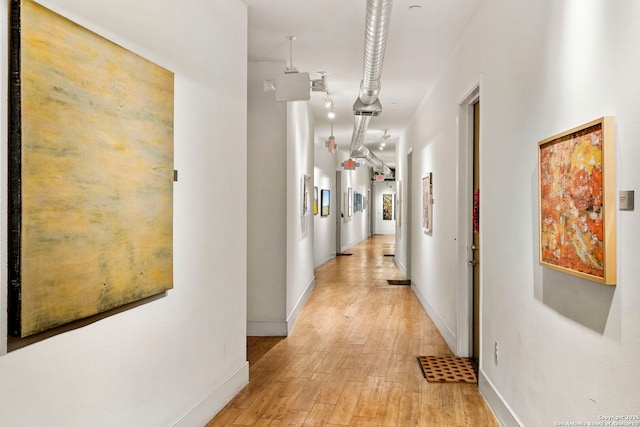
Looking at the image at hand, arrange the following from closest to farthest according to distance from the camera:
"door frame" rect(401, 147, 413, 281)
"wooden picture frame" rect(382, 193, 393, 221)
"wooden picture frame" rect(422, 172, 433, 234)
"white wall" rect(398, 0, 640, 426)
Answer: "white wall" rect(398, 0, 640, 426)
"wooden picture frame" rect(422, 172, 433, 234)
"door frame" rect(401, 147, 413, 281)
"wooden picture frame" rect(382, 193, 393, 221)

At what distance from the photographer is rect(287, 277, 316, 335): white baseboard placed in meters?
5.93

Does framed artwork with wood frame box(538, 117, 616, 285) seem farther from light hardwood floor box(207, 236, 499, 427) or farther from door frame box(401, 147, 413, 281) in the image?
door frame box(401, 147, 413, 281)

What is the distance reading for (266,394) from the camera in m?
3.88

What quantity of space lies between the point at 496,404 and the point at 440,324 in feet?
8.07

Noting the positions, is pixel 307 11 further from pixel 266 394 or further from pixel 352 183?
pixel 352 183

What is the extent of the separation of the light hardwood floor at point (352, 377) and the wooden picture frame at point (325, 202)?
5.06m

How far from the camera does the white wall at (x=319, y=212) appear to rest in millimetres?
11827

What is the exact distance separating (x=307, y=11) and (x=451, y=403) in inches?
131

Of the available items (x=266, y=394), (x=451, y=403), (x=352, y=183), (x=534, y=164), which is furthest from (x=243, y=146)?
(x=352, y=183)

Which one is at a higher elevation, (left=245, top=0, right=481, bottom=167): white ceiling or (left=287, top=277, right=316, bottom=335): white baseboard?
(left=245, top=0, right=481, bottom=167): white ceiling

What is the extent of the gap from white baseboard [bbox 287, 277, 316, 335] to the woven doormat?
5.56 feet

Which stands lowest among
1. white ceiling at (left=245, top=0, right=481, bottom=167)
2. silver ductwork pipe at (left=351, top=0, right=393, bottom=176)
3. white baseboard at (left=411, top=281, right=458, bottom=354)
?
white baseboard at (left=411, top=281, right=458, bottom=354)

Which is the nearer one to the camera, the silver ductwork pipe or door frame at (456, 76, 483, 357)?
the silver ductwork pipe

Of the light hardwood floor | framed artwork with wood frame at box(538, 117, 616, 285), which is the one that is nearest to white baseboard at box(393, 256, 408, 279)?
the light hardwood floor
